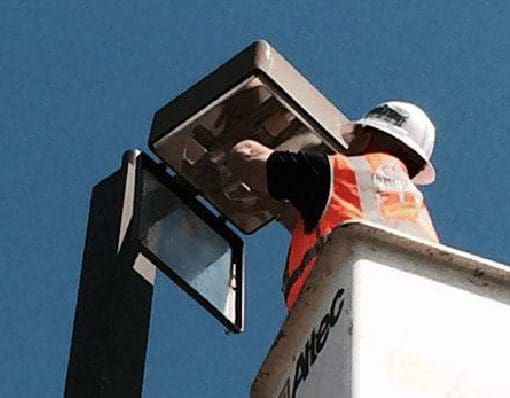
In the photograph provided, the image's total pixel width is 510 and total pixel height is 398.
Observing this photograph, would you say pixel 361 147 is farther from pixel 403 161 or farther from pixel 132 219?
pixel 132 219

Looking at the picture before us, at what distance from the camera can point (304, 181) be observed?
4.67 metres

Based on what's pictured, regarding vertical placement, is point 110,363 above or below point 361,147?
below

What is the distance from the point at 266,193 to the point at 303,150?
0.51 ft

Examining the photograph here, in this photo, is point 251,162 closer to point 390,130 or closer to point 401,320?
point 390,130

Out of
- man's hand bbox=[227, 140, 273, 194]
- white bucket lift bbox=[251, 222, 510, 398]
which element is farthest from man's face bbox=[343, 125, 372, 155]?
white bucket lift bbox=[251, 222, 510, 398]

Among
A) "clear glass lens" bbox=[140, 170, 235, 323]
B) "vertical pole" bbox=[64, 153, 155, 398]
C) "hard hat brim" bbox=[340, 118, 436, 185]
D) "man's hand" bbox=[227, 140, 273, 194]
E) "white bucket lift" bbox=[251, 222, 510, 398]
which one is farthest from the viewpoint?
"hard hat brim" bbox=[340, 118, 436, 185]

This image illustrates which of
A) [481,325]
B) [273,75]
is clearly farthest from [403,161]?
[481,325]

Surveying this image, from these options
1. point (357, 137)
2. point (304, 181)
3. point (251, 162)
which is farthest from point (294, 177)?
point (357, 137)

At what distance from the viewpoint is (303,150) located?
200 inches

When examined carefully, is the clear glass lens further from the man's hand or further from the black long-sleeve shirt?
the black long-sleeve shirt

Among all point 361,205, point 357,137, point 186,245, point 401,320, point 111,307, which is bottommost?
point 401,320

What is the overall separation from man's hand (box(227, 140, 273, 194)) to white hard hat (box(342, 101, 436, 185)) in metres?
0.35

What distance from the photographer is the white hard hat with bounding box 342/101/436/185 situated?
16.8 ft

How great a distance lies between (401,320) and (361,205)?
112 cm
